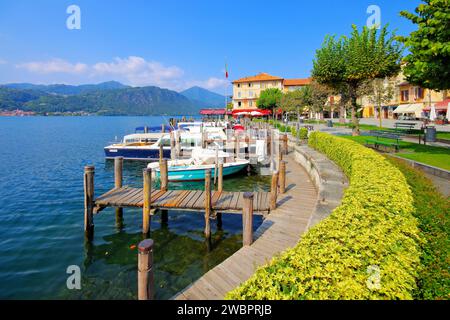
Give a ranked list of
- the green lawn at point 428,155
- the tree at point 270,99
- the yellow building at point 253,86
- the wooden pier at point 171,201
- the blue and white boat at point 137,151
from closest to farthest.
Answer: the wooden pier at point 171,201
the green lawn at point 428,155
the blue and white boat at point 137,151
the tree at point 270,99
the yellow building at point 253,86

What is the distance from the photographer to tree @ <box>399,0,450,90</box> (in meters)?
11.8

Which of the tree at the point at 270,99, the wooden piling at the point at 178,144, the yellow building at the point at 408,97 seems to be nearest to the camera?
the wooden piling at the point at 178,144

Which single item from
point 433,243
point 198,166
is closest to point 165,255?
point 433,243

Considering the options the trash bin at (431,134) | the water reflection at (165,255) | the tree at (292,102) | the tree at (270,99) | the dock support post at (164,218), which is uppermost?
the tree at (270,99)

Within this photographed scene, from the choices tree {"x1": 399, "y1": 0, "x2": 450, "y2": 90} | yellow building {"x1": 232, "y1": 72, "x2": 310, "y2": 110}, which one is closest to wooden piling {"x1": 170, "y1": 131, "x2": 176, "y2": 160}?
tree {"x1": 399, "y1": 0, "x2": 450, "y2": 90}

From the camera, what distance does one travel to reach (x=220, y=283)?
649 cm

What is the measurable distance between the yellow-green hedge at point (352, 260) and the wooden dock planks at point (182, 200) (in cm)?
543

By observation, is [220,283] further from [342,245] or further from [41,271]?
[41,271]

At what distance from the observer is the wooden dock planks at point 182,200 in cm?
1112

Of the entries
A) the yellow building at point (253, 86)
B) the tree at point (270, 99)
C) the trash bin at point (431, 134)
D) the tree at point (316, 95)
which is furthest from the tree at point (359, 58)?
the yellow building at point (253, 86)

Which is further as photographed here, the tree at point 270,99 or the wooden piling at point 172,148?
the tree at point 270,99

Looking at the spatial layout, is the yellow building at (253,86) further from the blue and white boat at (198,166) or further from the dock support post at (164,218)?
the dock support post at (164,218)

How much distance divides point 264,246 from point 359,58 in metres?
22.7

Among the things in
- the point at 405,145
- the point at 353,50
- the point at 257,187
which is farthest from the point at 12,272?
the point at 353,50
